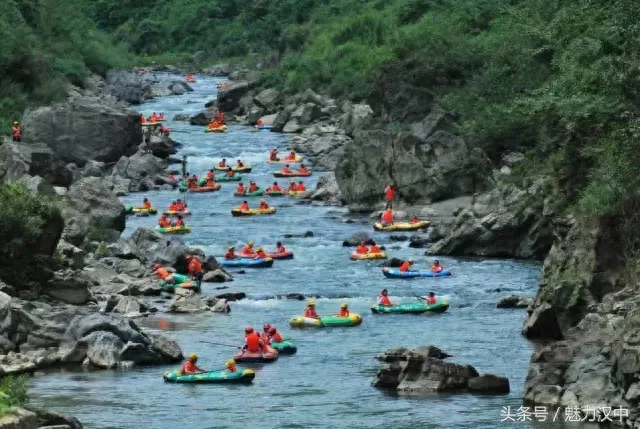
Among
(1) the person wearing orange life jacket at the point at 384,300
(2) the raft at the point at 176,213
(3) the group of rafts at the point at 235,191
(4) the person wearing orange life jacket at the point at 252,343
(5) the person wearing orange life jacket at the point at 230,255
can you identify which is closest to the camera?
(4) the person wearing orange life jacket at the point at 252,343

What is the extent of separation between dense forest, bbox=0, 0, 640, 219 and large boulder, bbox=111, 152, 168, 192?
29.5ft

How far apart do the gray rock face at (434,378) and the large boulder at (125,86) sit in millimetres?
66599

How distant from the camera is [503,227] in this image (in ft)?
168

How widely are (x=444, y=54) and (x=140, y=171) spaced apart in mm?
18119

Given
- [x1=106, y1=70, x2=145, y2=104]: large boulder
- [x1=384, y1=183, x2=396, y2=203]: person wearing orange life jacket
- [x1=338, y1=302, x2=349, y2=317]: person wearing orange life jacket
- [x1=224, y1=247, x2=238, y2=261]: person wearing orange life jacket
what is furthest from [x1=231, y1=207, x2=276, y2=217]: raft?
[x1=106, y1=70, x2=145, y2=104]: large boulder

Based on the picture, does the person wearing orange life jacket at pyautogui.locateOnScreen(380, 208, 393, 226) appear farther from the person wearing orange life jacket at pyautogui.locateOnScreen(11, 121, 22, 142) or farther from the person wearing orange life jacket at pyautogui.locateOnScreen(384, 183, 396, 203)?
the person wearing orange life jacket at pyautogui.locateOnScreen(11, 121, 22, 142)

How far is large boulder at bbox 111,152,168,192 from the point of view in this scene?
68188mm

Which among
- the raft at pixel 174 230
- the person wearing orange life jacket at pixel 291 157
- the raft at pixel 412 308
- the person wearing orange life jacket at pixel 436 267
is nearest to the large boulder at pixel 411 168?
the raft at pixel 174 230

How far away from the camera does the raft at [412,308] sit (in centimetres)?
4269

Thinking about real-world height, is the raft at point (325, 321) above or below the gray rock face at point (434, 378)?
above

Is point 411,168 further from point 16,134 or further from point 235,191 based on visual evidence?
point 16,134

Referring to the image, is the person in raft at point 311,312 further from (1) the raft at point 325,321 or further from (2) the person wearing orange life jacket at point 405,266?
(2) the person wearing orange life jacket at point 405,266

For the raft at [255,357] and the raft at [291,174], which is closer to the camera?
the raft at [255,357]

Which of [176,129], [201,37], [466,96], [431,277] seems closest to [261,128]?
[176,129]
